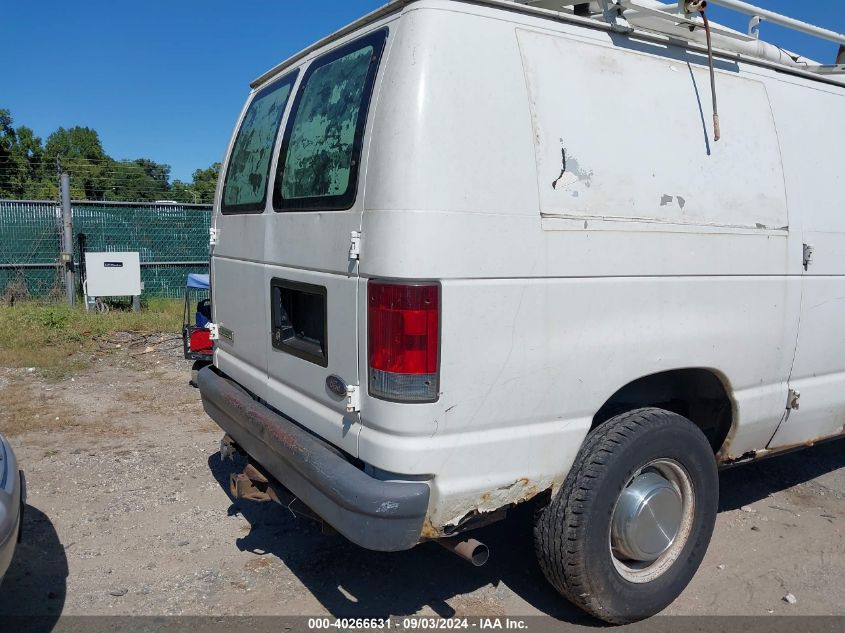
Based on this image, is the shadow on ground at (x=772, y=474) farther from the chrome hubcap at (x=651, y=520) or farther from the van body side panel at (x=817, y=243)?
the chrome hubcap at (x=651, y=520)

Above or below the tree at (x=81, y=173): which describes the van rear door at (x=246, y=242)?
below

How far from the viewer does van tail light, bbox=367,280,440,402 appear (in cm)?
244

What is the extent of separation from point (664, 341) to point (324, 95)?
6.05 ft

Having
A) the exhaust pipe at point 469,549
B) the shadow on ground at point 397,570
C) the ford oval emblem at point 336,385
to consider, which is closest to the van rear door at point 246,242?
the ford oval emblem at point 336,385

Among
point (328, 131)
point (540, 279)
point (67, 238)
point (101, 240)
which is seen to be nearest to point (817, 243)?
point (540, 279)

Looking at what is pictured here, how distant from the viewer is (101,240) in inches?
423

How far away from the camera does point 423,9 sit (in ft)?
8.35

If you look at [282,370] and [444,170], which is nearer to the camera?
[444,170]

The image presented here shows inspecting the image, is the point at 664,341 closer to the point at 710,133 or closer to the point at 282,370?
the point at 710,133

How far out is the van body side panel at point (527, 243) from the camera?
8.15ft

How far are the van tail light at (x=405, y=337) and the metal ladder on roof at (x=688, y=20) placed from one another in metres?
1.55

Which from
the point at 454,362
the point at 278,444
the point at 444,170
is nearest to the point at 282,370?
the point at 278,444

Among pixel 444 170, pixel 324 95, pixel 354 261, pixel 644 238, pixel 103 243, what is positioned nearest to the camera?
pixel 444 170

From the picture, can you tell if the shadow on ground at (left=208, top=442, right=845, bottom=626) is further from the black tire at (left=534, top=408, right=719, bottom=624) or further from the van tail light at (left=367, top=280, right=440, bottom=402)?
the van tail light at (left=367, top=280, right=440, bottom=402)
